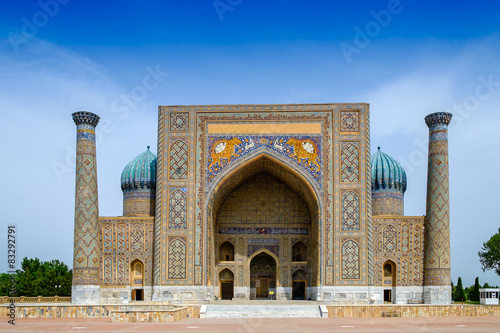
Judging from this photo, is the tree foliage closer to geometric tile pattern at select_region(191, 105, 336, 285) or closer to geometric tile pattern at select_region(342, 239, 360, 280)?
geometric tile pattern at select_region(191, 105, 336, 285)

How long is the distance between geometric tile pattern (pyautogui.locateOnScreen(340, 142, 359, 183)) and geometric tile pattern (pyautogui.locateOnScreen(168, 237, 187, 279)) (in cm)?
399

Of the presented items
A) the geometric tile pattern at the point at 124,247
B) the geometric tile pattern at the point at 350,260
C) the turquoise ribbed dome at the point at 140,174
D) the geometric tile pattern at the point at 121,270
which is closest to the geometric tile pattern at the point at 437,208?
the geometric tile pattern at the point at 350,260

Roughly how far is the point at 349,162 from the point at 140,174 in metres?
5.59

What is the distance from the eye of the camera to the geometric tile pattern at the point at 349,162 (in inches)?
579

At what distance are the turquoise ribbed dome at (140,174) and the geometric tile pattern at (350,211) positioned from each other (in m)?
5.20

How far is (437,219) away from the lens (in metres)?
14.7

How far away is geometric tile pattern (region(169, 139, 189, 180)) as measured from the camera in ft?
48.7

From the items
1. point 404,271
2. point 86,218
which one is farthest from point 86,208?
point 404,271

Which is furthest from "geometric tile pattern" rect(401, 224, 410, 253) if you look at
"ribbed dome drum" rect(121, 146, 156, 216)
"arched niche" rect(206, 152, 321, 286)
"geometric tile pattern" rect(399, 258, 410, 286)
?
"ribbed dome drum" rect(121, 146, 156, 216)

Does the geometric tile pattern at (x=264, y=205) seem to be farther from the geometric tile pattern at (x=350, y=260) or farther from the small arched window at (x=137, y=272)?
the small arched window at (x=137, y=272)

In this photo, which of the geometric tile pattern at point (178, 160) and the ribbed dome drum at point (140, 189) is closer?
the geometric tile pattern at point (178, 160)

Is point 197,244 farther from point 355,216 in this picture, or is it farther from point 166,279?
point 355,216

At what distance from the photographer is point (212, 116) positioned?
15109 millimetres

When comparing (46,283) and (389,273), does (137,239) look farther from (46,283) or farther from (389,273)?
(389,273)
